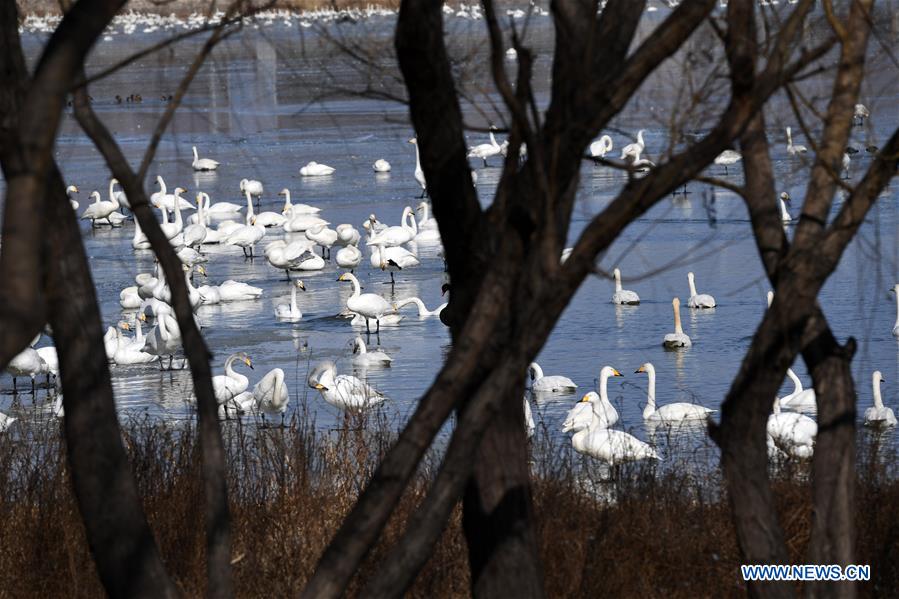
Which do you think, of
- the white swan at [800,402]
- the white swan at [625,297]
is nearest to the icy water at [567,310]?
the white swan at [625,297]

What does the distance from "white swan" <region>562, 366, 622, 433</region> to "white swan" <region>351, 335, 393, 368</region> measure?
9.08 ft

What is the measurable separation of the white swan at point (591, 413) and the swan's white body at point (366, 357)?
9.08 feet

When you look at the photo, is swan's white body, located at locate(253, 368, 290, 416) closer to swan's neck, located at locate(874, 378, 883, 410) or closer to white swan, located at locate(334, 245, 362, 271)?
swan's neck, located at locate(874, 378, 883, 410)

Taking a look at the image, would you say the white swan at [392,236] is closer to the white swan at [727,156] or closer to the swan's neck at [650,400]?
the white swan at [727,156]

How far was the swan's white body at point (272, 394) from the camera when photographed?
11.5m

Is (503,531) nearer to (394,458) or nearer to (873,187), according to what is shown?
(394,458)

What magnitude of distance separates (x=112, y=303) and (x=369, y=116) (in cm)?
1605

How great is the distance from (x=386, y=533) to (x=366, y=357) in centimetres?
716

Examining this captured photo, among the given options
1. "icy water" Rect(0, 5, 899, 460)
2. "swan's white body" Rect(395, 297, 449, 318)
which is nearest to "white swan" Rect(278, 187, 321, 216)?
"icy water" Rect(0, 5, 899, 460)

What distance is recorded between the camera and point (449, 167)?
3.68 meters

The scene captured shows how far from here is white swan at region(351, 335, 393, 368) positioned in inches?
532

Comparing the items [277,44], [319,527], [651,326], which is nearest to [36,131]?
[277,44]

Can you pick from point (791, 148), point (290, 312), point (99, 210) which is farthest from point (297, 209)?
point (791, 148)

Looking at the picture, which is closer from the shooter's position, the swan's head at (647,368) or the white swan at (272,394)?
the white swan at (272,394)
